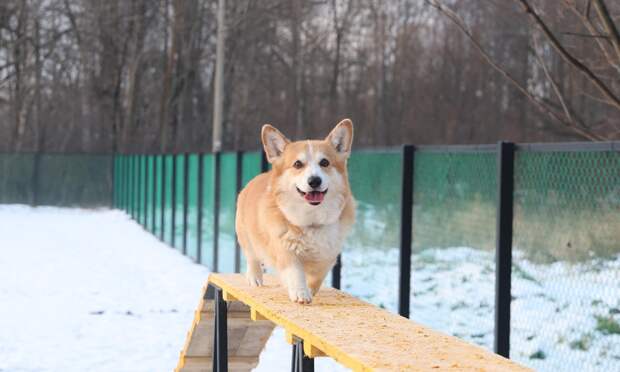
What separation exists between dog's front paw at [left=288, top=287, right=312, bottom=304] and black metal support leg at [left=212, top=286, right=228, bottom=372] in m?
1.12

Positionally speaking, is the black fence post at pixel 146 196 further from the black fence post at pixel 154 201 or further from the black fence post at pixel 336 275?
the black fence post at pixel 336 275

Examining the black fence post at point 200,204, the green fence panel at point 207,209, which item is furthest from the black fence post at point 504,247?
the black fence post at point 200,204

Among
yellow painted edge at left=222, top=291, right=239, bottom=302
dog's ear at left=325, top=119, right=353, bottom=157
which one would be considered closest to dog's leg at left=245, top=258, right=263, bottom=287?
yellow painted edge at left=222, top=291, right=239, bottom=302

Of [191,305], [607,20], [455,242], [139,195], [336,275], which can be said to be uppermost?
[607,20]

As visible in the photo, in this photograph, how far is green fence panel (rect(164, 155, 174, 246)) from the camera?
1799cm

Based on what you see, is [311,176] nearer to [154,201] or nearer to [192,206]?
[192,206]

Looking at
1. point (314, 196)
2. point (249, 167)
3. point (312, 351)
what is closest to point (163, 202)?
point (249, 167)

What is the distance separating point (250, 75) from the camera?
4597cm

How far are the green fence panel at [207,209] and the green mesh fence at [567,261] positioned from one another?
868 centimetres

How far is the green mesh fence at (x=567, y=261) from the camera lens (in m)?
4.73

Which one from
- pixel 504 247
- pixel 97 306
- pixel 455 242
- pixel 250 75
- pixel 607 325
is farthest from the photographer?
pixel 250 75

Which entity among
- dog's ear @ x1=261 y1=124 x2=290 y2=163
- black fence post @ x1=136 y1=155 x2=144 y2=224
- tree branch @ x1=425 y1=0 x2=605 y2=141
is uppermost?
tree branch @ x1=425 y1=0 x2=605 y2=141

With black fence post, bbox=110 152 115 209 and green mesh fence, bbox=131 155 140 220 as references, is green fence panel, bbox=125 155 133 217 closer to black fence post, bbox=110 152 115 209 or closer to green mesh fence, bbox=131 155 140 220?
green mesh fence, bbox=131 155 140 220

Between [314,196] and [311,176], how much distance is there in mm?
124
